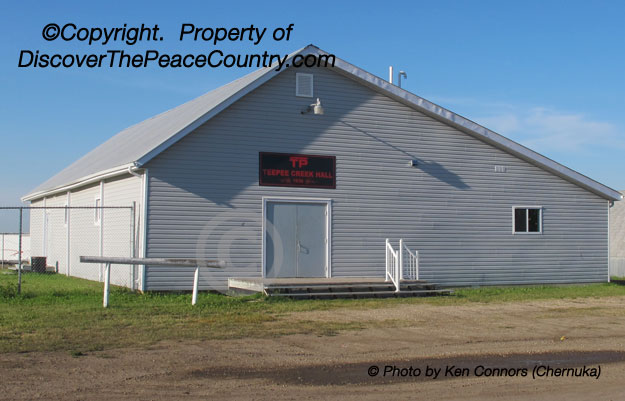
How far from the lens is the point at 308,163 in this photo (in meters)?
19.7

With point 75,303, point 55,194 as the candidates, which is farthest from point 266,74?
point 55,194

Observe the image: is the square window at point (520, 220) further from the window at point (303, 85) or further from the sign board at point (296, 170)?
the window at point (303, 85)

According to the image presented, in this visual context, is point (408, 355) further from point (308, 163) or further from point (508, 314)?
point (308, 163)

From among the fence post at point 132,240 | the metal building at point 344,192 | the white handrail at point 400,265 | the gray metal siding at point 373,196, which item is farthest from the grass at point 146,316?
the metal building at point 344,192

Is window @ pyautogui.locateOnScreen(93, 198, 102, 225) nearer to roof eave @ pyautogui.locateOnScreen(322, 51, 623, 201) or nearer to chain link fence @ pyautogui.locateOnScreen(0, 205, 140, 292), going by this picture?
chain link fence @ pyautogui.locateOnScreen(0, 205, 140, 292)

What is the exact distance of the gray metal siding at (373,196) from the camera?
18.3 meters

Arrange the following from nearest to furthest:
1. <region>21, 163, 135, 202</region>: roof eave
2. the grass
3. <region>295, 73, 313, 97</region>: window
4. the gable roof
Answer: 1. the grass
2. the gable roof
3. <region>21, 163, 135, 202</region>: roof eave
4. <region>295, 73, 313, 97</region>: window

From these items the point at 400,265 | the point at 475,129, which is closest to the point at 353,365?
the point at 400,265

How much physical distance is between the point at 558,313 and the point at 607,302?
3.29m

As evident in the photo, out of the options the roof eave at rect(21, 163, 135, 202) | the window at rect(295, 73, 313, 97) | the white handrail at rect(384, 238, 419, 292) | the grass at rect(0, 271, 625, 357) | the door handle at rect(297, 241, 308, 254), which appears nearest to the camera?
the grass at rect(0, 271, 625, 357)

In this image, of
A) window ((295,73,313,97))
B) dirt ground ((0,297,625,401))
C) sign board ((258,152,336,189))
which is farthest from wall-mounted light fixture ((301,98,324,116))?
dirt ground ((0,297,625,401))

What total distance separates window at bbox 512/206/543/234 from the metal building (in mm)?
39

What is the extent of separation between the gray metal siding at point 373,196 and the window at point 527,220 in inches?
6.6

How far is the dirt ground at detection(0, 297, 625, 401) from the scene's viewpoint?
25.1ft
